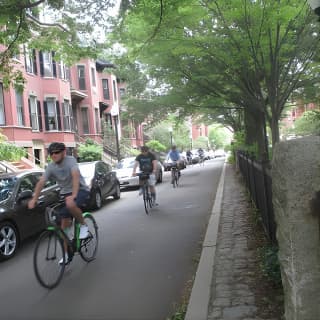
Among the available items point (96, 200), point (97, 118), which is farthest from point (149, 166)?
point (97, 118)

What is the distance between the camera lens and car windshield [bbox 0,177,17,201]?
8.35 m

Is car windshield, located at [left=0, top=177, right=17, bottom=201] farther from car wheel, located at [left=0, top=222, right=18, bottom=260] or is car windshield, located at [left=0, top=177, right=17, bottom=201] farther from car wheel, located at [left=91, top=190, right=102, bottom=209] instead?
car wheel, located at [left=91, top=190, right=102, bottom=209]

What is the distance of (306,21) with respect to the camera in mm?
12336

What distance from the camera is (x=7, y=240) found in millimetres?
7668

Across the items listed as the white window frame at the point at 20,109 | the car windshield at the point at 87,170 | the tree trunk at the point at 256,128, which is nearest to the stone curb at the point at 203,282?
the car windshield at the point at 87,170

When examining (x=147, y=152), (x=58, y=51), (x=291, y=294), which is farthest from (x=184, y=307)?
(x=58, y=51)

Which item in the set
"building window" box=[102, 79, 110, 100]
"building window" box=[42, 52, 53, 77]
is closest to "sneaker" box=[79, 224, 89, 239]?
"building window" box=[42, 52, 53, 77]

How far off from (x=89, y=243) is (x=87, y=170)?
7358 mm

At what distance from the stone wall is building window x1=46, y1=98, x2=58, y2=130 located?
28.8 meters

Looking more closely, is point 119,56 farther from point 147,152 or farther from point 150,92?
point 147,152

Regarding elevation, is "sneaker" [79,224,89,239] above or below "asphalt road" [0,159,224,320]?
above

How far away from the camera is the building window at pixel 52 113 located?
3072cm

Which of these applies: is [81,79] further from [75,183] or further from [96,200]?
[75,183]

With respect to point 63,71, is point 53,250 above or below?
below
